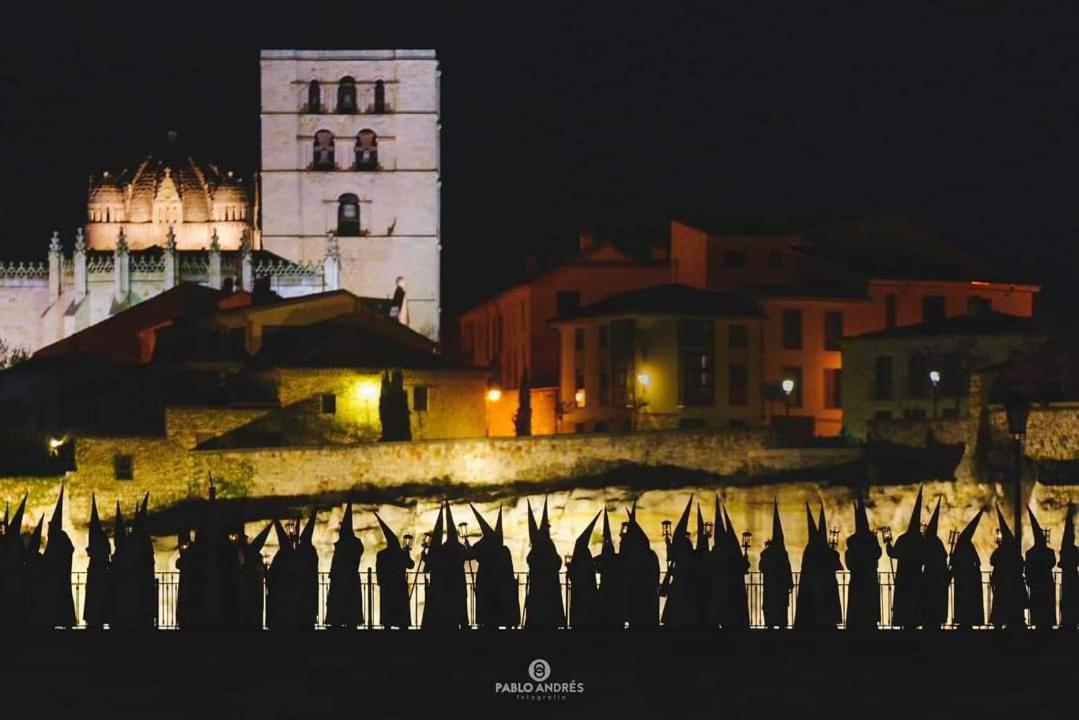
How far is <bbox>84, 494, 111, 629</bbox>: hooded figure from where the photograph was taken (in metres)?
41.0

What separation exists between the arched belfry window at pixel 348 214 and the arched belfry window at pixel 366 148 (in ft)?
4.01

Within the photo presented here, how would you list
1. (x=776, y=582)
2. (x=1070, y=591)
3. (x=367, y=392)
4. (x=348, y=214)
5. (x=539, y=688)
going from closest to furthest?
(x=539, y=688) → (x=776, y=582) → (x=1070, y=591) → (x=367, y=392) → (x=348, y=214)

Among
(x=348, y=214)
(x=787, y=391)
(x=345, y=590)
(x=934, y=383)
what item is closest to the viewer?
(x=345, y=590)

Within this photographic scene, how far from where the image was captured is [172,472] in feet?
208

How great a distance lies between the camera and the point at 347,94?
102312 millimetres

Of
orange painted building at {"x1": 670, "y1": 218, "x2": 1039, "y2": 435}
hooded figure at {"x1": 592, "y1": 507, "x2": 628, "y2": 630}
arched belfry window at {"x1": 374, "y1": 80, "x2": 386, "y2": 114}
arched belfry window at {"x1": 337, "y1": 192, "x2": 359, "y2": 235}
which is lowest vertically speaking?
hooded figure at {"x1": 592, "y1": 507, "x2": 628, "y2": 630}

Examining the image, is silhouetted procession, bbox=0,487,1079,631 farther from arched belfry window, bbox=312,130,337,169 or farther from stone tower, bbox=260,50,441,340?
arched belfry window, bbox=312,130,337,169

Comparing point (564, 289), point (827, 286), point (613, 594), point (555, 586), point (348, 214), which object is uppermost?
point (348, 214)

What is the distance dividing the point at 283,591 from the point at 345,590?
2.62 ft

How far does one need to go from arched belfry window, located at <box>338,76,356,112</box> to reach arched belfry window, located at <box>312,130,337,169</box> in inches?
39.2

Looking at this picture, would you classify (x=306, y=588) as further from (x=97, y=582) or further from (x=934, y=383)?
(x=934, y=383)

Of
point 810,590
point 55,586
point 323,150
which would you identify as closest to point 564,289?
point 323,150

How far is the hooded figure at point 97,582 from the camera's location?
41.0 meters

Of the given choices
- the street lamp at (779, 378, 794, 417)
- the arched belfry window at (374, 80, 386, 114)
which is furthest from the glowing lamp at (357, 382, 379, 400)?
the arched belfry window at (374, 80, 386, 114)
